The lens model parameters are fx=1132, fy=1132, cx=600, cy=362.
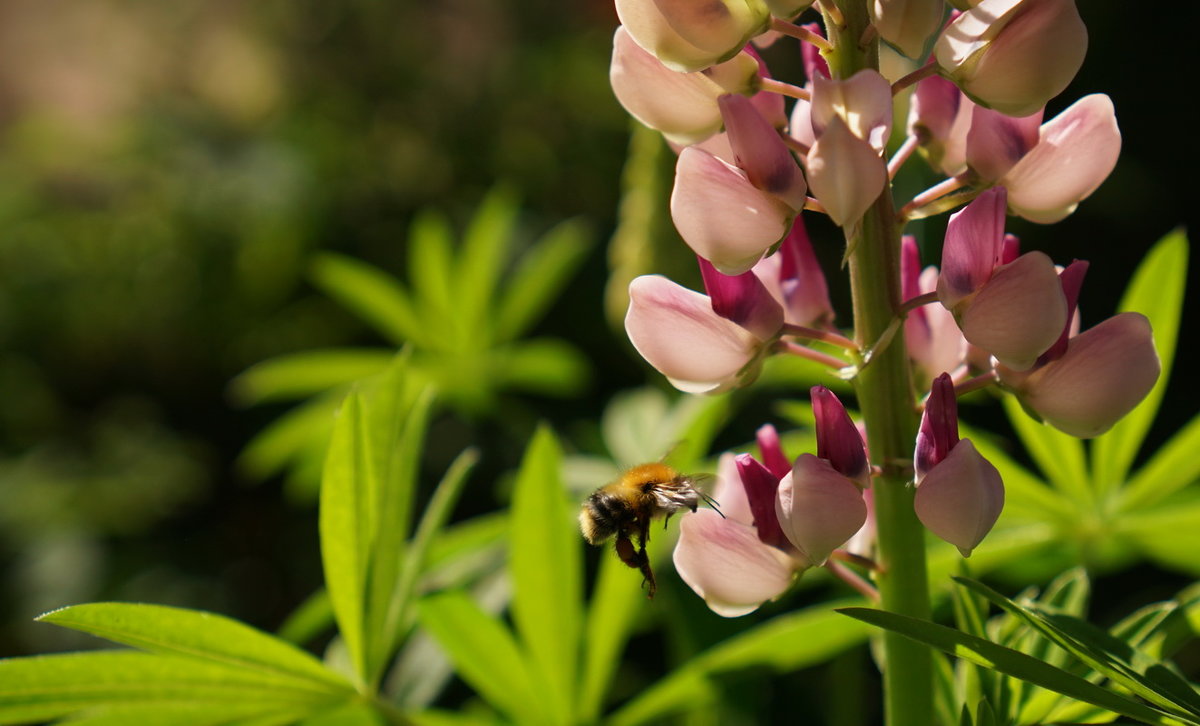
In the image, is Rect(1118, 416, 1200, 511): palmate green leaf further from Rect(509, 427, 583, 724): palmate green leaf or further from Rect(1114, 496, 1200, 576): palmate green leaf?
Rect(509, 427, 583, 724): palmate green leaf

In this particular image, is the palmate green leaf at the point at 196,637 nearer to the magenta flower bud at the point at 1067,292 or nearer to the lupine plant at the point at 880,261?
the lupine plant at the point at 880,261

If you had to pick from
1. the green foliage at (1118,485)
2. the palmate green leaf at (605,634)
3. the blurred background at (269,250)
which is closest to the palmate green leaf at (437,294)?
the blurred background at (269,250)

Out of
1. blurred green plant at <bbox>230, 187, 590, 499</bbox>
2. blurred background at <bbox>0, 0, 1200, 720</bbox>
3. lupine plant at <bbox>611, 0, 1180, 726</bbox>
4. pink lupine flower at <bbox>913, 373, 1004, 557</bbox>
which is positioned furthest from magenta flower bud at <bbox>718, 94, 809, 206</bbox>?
blurred background at <bbox>0, 0, 1200, 720</bbox>

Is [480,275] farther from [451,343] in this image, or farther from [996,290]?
[996,290]

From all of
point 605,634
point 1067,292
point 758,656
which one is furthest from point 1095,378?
point 605,634

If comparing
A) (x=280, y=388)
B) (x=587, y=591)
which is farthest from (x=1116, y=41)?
(x=280, y=388)

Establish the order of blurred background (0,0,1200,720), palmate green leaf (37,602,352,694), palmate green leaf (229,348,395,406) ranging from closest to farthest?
palmate green leaf (37,602,352,694) → palmate green leaf (229,348,395,406) → blurred background (0,0,1200,720)
